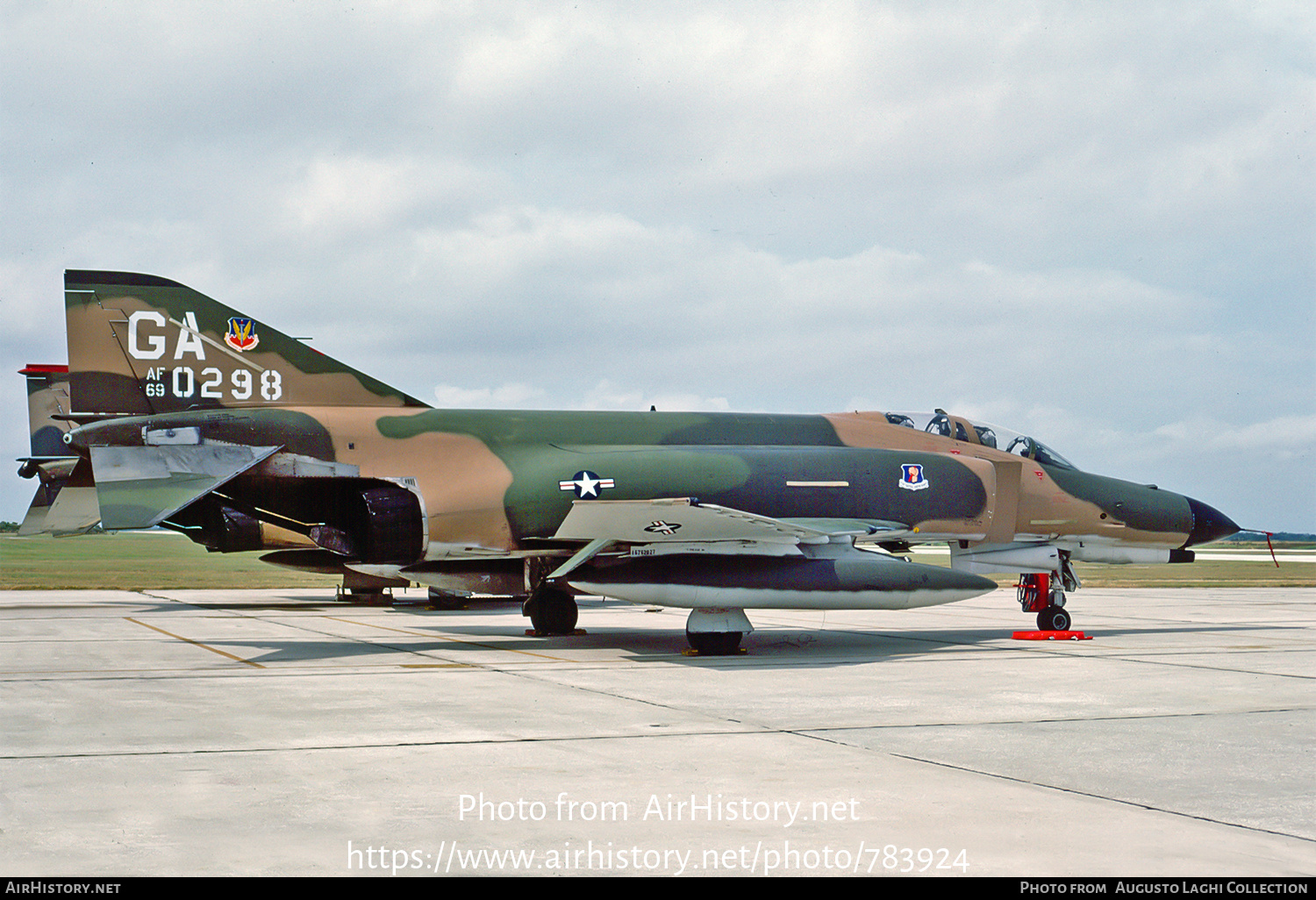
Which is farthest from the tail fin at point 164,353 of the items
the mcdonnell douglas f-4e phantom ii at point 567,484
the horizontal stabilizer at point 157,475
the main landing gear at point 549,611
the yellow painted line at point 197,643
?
the main landing gear at point 549,611

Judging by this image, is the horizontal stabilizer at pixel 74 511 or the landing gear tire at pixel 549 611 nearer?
the landing gear tire at pixel 549 611

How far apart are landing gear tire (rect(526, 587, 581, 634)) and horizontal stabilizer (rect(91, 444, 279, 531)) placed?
4617 millimetres

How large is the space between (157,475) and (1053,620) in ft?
37.6

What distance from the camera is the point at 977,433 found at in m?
16.4

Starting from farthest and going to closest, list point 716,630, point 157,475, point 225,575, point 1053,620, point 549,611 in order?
1. point 225,575
2. point 549,611
3. point 1053,620
4. point 716,630
5. point 157,475

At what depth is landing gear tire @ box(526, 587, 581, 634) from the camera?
53.5 feet

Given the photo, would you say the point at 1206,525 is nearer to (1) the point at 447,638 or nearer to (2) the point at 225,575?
(1) the point at 447,638

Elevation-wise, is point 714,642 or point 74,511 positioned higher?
point 74,511

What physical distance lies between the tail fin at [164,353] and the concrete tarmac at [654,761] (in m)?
3.00

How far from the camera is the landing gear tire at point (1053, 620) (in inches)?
615

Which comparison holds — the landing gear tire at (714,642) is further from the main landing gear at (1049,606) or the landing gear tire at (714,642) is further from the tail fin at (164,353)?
the tail fin at (164,353)

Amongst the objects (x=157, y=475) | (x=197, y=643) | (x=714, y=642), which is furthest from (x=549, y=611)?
(x=157, y=475)
